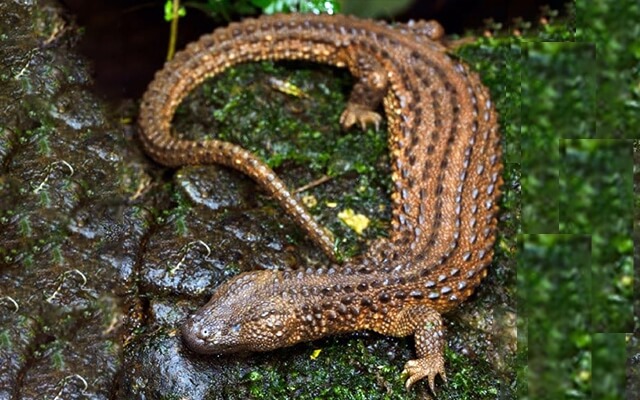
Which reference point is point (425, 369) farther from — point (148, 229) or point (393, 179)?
point (148, 229)

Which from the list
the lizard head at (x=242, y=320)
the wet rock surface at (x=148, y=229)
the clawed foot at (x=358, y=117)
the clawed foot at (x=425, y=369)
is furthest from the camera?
the clawed foot at (x=358, y=117)

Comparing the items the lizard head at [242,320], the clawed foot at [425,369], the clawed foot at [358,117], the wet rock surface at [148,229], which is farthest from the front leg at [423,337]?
the clawed foot at [358,117]

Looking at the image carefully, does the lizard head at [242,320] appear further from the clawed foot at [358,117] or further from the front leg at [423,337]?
the clawed foot at [358,117]

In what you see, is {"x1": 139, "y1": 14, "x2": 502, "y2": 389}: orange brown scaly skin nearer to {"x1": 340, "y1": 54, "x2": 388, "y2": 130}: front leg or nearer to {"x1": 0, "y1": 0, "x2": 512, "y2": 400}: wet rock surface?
{"x1": 340, "y1": 54, "x2": 388, "y2": 130}: front leg

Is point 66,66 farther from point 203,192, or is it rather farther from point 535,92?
point 535,92

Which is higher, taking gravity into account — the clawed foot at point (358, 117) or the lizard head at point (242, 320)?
the clawed foot at point (358, 117)

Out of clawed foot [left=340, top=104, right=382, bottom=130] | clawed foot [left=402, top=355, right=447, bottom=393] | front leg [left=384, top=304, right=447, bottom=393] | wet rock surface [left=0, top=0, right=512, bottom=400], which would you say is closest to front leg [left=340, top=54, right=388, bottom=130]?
clawed foot [left=340, top=104, right=382, bottom=130]

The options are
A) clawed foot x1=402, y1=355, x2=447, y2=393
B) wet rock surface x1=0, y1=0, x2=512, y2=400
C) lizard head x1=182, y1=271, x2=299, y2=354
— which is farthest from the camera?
clawed foot x1=402, y1=355, x2=447, y2=393

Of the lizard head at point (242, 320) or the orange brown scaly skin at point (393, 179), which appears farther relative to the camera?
the orange brown scaly skin at point (393, 179)
